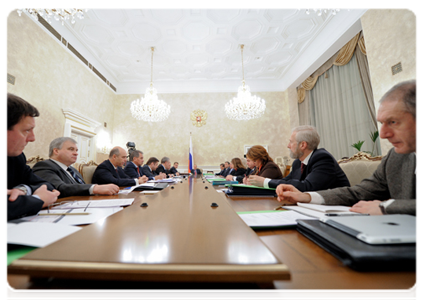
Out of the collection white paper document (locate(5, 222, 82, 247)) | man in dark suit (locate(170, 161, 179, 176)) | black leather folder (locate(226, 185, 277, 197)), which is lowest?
man in dark suit (locate(170, 161, 179, 176))

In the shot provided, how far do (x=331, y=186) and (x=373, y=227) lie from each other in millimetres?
1161

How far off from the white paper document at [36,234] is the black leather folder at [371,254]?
55 cm

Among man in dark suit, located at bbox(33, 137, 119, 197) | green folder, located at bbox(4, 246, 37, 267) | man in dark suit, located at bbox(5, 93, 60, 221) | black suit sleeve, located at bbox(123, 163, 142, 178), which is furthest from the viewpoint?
black suit sleeve, located at bbox(123, 163, 142, 178)

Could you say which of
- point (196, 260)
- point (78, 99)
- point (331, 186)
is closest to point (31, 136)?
point (196, 260)

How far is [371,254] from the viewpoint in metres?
0.33

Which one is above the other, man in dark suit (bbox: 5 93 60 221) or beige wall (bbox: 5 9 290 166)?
beige wall (bbox: 5 9 290 166)

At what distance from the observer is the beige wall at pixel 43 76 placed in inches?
145

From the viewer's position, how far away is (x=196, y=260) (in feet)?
0.96

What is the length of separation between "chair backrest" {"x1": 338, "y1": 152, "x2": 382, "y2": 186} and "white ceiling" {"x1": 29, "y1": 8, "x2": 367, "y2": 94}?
3825 mm

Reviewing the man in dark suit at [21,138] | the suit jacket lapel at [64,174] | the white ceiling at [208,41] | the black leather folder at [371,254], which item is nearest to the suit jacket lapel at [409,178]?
the black leather folder at [371,254]

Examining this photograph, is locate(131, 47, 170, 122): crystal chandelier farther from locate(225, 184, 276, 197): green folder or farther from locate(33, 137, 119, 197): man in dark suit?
locate(225, 184, 276, 197): green folder

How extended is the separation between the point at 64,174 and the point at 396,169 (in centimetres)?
233

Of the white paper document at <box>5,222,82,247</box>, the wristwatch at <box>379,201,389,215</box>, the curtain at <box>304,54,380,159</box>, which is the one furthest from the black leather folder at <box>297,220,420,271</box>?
the curtain at <box>304,54,380,159</box>

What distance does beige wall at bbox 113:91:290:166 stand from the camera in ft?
25.7
